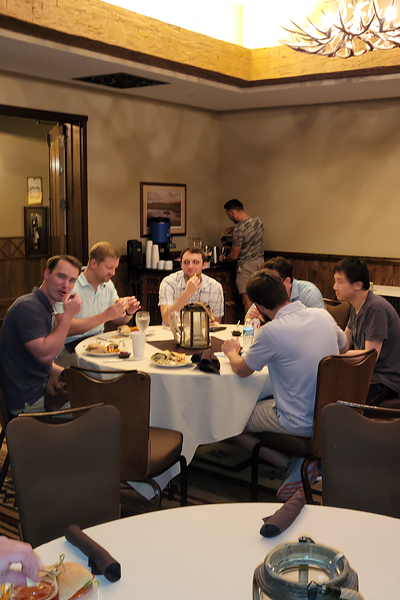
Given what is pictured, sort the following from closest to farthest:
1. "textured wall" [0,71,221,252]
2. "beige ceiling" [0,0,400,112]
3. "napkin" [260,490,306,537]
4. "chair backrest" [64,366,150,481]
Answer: "napkin" [260,490,306,537] → "chair backrest" [64,366,150,481] → "beige ceiling" [0,0,400,112] → "textured wall" [0,71,221,252]

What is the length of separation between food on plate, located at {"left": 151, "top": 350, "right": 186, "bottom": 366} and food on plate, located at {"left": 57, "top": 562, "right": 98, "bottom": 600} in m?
2.12

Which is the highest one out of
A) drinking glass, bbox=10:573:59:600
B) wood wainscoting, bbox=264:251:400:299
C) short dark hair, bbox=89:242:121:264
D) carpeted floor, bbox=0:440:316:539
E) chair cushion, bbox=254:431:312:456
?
short dark hair, bbox=89:242:121:264

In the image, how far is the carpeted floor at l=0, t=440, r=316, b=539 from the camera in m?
3.53

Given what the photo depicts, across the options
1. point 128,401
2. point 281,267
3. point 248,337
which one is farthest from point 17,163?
point 128,401

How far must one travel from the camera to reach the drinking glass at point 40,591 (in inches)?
47.3

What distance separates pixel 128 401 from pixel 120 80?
14.2 feet

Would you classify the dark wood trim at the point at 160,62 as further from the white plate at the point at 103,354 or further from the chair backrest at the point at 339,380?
the chair backrest at the point at 339,380

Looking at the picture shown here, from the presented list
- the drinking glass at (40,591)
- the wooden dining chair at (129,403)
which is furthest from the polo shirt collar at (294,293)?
the drinking glass at (40,591)

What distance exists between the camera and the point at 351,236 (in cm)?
761

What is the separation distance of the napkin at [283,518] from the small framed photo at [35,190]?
876 centimetres

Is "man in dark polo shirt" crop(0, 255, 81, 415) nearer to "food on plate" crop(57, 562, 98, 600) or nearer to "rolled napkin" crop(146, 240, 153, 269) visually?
"food on plate" crop(57, 562, 98, 600)

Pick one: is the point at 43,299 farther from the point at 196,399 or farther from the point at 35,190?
the point at 35,190

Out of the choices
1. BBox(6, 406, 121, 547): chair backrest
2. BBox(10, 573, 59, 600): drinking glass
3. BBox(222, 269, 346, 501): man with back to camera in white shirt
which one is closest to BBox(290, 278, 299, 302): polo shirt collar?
BBox(222, 269, 346, 501): man with back to camera in white shirt

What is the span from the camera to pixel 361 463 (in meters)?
2.20
